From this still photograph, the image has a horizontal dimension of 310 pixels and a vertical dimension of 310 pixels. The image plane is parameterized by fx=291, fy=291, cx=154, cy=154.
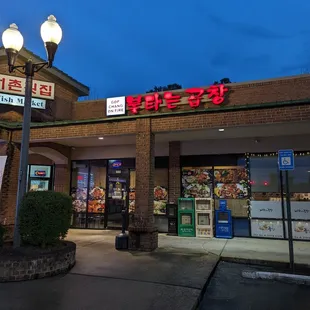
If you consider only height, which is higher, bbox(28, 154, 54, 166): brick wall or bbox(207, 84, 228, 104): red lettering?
bbox(207, 84, 228, 104): red lettering

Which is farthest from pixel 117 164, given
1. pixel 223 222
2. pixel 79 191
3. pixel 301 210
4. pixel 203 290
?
pixel 203 290

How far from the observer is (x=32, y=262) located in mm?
5547

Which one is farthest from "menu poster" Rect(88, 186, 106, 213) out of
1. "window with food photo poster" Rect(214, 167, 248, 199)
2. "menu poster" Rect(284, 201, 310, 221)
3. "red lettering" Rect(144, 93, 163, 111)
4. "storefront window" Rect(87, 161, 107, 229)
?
Result: "menu poster" Rect(284, 201, 310, 221)

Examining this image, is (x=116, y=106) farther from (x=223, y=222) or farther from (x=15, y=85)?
(x=223, y=222)

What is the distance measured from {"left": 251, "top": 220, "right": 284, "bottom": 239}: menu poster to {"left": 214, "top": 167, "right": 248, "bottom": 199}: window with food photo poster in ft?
3.65

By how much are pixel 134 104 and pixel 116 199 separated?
430cm

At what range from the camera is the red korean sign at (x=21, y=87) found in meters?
11.1

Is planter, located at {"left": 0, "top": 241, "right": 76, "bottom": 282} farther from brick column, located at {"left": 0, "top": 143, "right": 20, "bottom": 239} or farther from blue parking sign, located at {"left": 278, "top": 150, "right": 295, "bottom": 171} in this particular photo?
blue parking sign, located at {"left": 278, "top": 150, "right": 295, "bottom": 171}

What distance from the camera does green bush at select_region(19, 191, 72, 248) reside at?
5.96 metres

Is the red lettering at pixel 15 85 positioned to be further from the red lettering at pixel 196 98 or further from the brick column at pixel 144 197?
the red lettering at pixel 196 98

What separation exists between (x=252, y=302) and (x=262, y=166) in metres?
6.92

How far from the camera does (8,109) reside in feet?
37.0

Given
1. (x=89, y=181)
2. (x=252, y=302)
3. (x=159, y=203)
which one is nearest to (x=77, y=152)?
(x=89, y=181)

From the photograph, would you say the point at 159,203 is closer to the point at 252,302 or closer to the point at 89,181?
the point at 89,181
